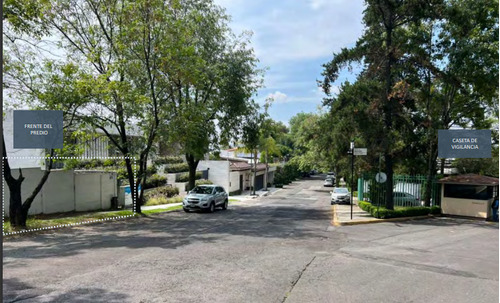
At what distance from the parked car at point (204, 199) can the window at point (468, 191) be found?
12787mm

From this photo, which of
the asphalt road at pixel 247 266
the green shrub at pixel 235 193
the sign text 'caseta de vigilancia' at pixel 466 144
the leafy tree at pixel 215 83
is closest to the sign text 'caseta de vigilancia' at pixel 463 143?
the sign text 'caseta de vigilancia' at pixel 466 144

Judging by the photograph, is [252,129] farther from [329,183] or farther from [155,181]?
[329,183]

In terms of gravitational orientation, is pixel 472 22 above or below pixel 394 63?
above

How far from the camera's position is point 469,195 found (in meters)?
19.6

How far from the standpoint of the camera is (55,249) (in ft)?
32.9

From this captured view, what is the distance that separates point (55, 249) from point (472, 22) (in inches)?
849

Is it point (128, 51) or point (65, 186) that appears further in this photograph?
point (65, 186)

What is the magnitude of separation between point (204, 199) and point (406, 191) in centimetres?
1210

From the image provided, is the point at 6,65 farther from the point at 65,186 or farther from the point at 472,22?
the point at 472,22

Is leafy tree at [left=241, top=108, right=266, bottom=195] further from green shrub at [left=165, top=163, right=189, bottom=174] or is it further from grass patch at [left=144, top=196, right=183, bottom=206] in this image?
green shrub at [left=165, top=163, right=189, bottom=174]

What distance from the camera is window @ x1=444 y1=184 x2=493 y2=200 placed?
19172 millimetres

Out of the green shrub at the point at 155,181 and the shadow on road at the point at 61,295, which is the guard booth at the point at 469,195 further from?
the green shrub at the point at 155,181

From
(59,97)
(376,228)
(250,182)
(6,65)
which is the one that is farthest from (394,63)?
(250,182)

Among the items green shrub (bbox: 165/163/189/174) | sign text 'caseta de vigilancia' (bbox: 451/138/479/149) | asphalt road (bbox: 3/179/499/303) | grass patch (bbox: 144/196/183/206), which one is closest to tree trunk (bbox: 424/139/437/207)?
sign text 'caseta de vigilancia' (bbox: 451/138/479/149)
